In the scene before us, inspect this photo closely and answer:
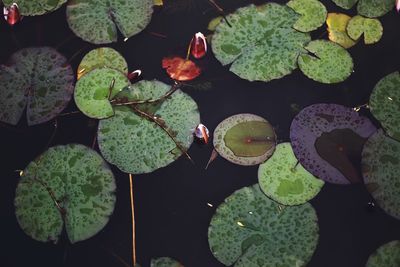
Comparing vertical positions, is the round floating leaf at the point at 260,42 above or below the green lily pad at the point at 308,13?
below

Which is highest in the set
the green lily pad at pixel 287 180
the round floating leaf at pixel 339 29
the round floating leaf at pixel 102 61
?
the round floating leaf at pixel 339 29

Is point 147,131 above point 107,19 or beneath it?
beneath

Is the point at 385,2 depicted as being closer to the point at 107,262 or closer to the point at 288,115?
the point at 288,115

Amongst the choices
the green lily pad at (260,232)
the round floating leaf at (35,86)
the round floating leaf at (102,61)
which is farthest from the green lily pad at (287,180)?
the round floating leaf at (35,86)

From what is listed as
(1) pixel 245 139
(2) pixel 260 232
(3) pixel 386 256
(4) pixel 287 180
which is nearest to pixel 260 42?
(1) pixel 245 139

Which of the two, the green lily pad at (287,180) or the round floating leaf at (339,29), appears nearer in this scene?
the green lily pad at (287,180)

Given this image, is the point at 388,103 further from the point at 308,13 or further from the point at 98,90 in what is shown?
the point at 98,90

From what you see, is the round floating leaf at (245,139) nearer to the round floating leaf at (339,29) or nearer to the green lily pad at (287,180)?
the green lily pad at (287,180)

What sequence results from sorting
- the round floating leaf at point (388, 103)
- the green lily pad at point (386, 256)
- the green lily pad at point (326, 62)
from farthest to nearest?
1. the green lily pad at point (326, 62)
2. the round floating leaf at point (388, 103)
3. the green lily pad at point (386, 256)
